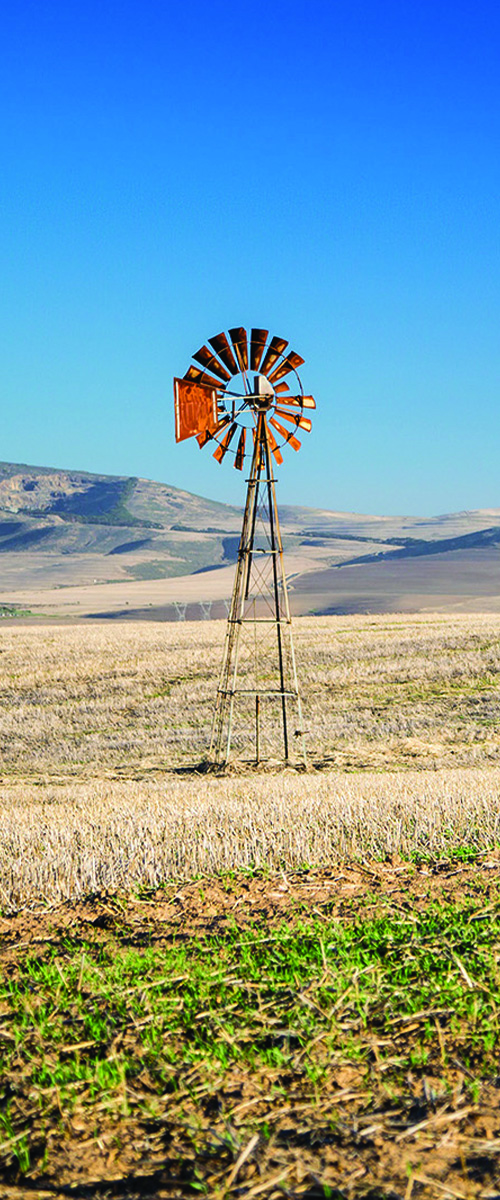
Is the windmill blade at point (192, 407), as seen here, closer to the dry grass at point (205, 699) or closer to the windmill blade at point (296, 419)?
the windmill blade at point (296, 419)

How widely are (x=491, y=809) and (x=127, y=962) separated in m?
5.98

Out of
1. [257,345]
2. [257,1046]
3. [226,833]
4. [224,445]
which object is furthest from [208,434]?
[257,1046]

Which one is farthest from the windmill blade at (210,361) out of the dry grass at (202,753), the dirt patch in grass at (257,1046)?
the dirt patch in grass at (257,1046)

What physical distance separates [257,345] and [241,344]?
36 cm

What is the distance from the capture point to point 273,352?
20062 mm

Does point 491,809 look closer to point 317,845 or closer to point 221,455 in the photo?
point 317,845

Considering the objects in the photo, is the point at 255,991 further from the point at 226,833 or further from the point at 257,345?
the point at 257,345

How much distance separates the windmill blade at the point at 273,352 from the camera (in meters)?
19.9

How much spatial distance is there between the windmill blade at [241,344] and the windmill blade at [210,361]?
16.2 inches

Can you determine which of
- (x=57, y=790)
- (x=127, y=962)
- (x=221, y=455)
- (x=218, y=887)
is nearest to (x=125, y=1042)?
(x=127, y=962)

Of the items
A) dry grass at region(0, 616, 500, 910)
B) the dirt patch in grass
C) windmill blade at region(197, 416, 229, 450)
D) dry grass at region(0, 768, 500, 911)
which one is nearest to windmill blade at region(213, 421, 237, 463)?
windmill blade at region(197, 416, 229, 450)

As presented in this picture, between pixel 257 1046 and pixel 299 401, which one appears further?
pixel 299 401

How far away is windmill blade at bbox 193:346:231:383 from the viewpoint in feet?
64.1

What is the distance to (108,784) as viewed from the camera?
19.3 m
